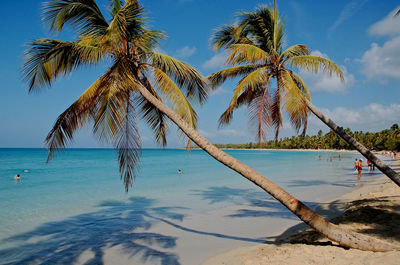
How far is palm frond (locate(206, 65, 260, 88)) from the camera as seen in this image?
19.7 ft

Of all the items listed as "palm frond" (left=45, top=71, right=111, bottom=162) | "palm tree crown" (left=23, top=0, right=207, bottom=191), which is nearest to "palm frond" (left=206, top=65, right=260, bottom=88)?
"palm tree crown" (left=23, top=0, right=207, bottom=191)

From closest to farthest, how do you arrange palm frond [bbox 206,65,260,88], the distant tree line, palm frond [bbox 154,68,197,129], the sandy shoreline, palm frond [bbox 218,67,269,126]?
the sandy shoreline, palm frond [bbox 154,68,197,129], palm frond [bbox 218,67,269,126], palm frond [bbox 206,65,260,88], the distant tree line

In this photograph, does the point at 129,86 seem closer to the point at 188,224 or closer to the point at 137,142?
the point at 137,142

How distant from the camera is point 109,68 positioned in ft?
13.4

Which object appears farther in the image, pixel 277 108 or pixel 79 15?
pixel 277 108

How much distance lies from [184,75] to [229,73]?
79.4 inches

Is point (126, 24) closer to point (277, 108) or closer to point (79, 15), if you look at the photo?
point (79, 15)

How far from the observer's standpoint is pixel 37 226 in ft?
27.9

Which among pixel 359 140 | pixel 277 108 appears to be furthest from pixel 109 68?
pixel 359 140

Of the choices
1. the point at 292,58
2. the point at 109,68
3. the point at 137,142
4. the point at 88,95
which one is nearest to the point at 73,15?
the point at 109,68

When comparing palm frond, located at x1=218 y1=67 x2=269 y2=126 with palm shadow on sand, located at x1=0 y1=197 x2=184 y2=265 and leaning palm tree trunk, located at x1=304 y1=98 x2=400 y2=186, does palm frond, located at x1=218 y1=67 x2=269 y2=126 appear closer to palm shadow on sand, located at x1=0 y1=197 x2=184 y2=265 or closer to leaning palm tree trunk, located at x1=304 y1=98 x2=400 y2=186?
leaning palm tree trunk, located at x1=304 y1=98 x2=400 y2=186

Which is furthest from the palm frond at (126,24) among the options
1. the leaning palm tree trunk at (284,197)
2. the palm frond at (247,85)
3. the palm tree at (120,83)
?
the palm frond at (247,85)

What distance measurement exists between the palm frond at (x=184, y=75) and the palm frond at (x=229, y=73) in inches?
60.8

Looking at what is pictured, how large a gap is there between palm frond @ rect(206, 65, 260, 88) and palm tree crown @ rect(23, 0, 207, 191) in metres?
1.84
